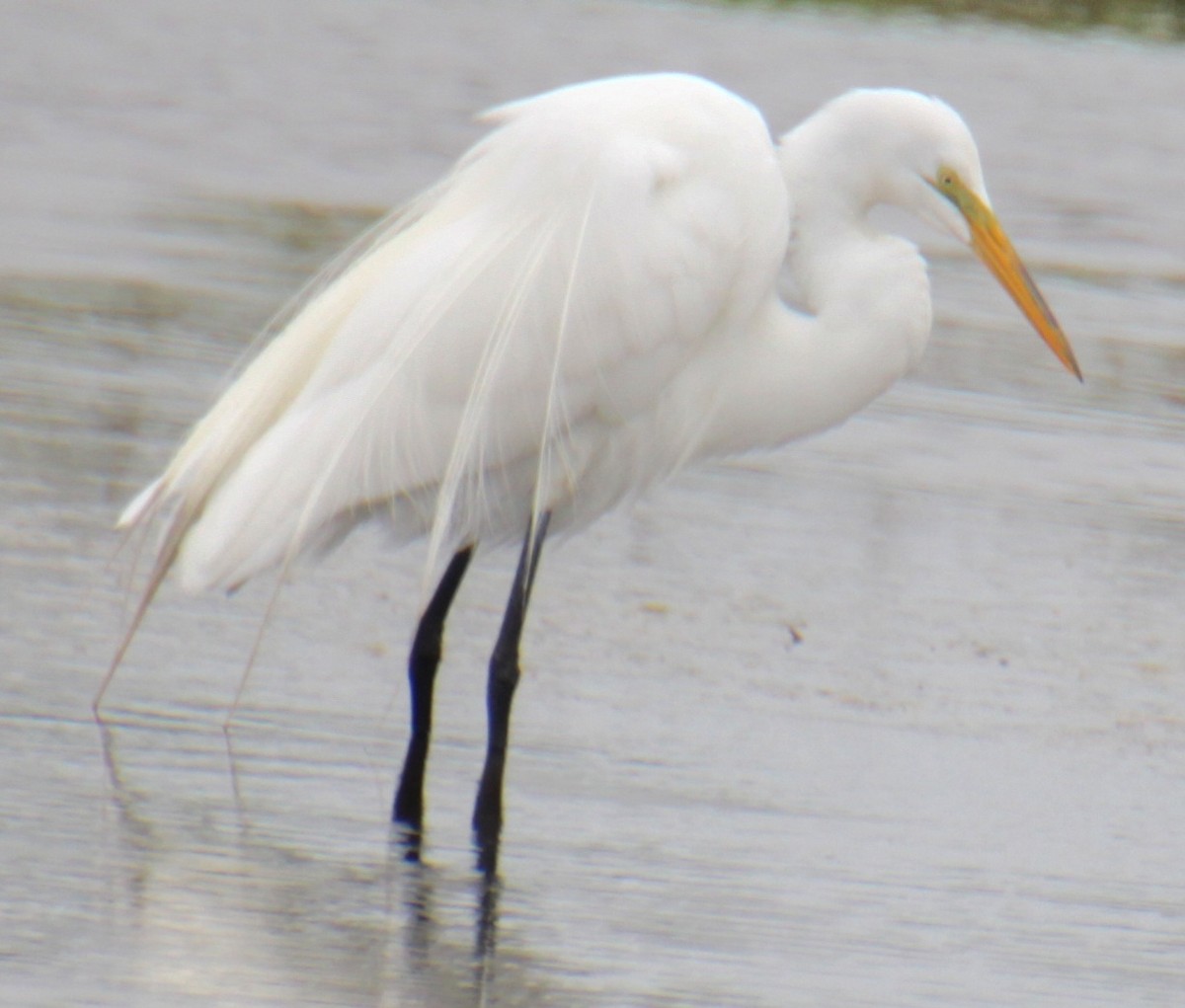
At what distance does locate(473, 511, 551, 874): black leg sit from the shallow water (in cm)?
5

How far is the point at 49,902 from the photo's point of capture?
345 centimetres

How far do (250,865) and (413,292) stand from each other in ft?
3.57

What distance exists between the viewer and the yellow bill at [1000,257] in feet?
15.5

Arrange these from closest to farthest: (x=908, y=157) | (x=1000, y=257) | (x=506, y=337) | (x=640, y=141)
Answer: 1. (x=506, y=337)
2. (x=640, y=141)
3. (x=908, y=157)
4. (x=1000, y=257)

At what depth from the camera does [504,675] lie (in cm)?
447

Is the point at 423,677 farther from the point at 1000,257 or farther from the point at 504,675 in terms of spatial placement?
the point at 1000,257

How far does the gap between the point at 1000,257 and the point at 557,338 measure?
0.98m

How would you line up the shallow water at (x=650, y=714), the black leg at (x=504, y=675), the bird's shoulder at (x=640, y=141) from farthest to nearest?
the bird's shoulder at (x=640, y=141)
the black leg at (x=504, y=675)
the shallow water at (x=650, y=714)

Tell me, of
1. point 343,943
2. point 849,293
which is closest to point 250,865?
point 343,943

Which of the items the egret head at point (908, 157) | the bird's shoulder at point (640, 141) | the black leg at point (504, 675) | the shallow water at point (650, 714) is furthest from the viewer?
the egret head at point (908, 157)

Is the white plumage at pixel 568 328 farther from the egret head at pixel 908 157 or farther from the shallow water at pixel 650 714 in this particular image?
the shallow water at pixel 650 714

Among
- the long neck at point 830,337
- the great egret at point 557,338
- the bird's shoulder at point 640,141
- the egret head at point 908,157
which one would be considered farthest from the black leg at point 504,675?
the egret head at point 908,157

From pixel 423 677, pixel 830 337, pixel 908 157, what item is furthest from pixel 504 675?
pixel 908 157

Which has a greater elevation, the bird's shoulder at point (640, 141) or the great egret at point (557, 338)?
the bird's shoulder at point (640, 141)
